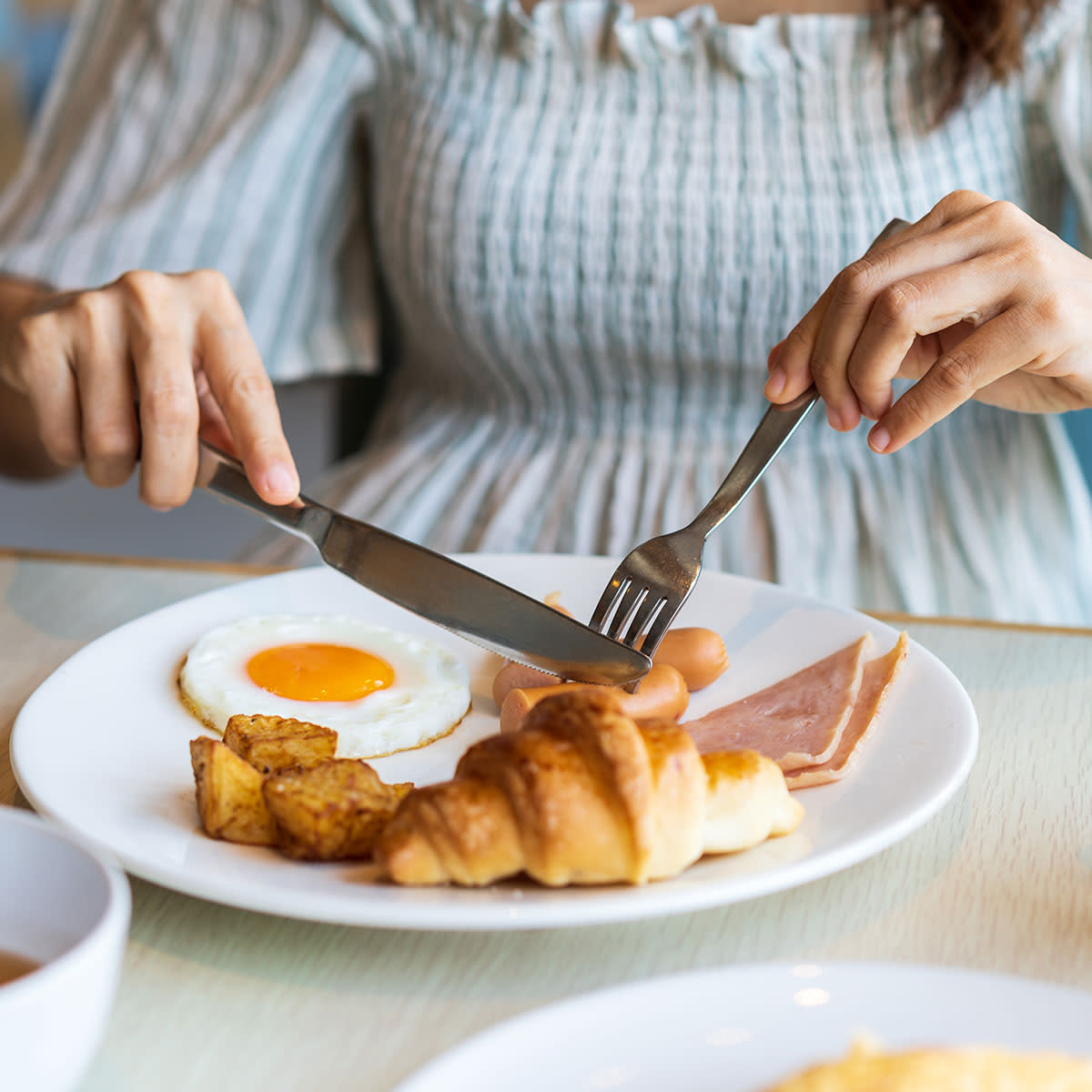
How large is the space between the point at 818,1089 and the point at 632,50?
1199mm

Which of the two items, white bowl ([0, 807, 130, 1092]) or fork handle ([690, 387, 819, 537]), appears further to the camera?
fork handle ([690, 387, 819, 537])

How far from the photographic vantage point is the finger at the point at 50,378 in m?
0.92

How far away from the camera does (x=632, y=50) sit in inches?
51.4

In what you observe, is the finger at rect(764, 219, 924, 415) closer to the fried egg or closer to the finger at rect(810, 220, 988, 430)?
the finger at rect(810, 220, 988, 430)

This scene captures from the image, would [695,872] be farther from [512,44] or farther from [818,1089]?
[512,44]

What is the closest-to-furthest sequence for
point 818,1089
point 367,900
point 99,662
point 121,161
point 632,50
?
1. point 818,1089
2. point 367,900
3. point 99,662
4. point 632,50
5. point 121,161

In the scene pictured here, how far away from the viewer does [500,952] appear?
0.52 meters

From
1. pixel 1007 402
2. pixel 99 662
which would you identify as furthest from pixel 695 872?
pixel 1007 402

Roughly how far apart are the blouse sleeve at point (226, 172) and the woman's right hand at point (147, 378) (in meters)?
0.52

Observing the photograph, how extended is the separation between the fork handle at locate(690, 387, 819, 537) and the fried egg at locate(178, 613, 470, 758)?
194mm

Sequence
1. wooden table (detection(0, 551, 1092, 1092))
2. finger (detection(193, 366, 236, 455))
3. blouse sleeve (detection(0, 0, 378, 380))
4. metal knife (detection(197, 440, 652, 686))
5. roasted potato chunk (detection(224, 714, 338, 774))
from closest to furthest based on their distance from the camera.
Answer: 1. wooden table (detection(0, 551, 1092, 1092))
2. roasted potato chunk (detection(224, 714, 338, 774))
3. metal knife (detection(197, 440, 652, 686))
4. finger (detection(193, 366, 236, 455))
5. blouse sleeve (detection(0, 0, 378, 380))

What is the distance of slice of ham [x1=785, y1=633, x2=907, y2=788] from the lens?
618 millimetres

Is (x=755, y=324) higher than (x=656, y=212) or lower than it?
lower

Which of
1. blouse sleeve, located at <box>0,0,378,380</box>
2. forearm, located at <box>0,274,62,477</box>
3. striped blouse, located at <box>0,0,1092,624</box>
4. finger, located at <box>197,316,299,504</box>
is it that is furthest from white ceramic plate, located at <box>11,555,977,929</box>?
blouse sleeve, located at <box>0,0,378,380</box>
